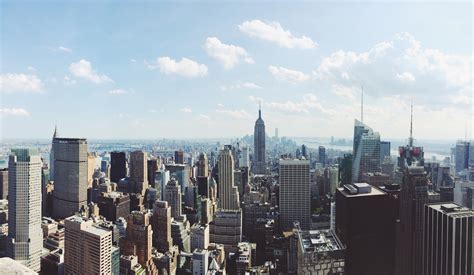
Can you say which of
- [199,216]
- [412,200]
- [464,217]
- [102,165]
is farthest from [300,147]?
[464,217]

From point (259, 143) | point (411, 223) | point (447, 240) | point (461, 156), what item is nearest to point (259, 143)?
point (259, 143)

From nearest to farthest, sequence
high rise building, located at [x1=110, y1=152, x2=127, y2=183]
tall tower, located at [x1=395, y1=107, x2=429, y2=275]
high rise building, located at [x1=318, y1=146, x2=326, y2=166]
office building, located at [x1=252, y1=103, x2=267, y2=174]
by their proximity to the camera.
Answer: tall tower, located at [x1=395, y1=107, x2=429, y2=275]
high rise building, located at [x1=110, y1=152, x2=127, y2=183]
high rise building, located at [x1=318, y1=146, x2=326, y2=166]
office building, located at [x1=252, y1=103, x2=267, y2=174]

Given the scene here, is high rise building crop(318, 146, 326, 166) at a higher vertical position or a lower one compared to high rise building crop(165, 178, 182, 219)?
higher

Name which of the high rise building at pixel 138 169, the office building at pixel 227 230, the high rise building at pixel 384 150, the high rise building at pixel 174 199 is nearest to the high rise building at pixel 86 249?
the office building at pixel 227 230

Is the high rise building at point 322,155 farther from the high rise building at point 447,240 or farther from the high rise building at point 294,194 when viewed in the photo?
the high rise building at point 447,240

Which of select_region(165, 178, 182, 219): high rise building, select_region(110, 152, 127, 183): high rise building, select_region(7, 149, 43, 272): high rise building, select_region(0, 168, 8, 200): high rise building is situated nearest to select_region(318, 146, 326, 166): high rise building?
select_region(165, 178, 182, 219): high rise building

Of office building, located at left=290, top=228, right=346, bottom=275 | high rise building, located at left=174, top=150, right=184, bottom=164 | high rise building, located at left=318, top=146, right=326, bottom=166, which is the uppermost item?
high rise building, located at left=318, top=146, right=326, bottom=166

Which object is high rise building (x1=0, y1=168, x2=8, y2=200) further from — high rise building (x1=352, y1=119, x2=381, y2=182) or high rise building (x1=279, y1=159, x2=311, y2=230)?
high rise building (x1=352, y1=119, x2=381, y2=182)
